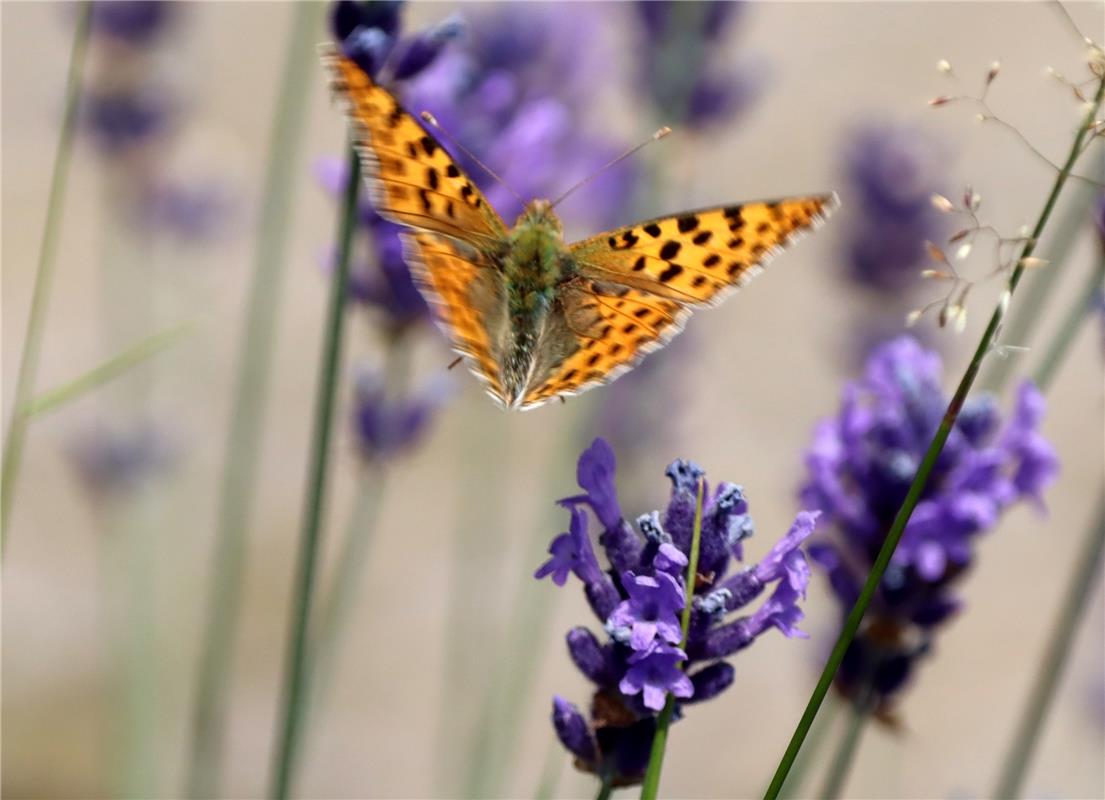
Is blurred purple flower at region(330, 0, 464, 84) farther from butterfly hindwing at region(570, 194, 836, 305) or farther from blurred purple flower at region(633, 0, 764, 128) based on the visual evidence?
blurred purple flower at region(633, 0, 764, 128)

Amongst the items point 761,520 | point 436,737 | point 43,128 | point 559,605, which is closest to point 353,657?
point 436,737

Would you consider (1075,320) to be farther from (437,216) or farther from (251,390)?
(251,390)

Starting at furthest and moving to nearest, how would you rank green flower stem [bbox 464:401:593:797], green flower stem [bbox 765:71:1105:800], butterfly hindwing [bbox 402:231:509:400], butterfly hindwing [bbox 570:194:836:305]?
green flower stem [bbox 464:401:593:797]
butterfly hindwing [bbox 402:231:509:400]
butterfly hindwing [bbox 570:194:836:305]
green flower stem [bbox 765:71:1105:800]

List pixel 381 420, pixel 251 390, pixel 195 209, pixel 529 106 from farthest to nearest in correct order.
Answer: pixel 195 209 < pixel 529 106 < pixel 381 420 < pixel 251 390

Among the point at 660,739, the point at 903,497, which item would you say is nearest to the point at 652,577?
the point at 660,739

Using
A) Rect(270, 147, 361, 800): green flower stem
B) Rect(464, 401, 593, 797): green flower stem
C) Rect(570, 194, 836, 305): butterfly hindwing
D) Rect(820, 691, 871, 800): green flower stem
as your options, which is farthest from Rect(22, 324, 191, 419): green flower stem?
Rect(464, 401, 593, 797): green flower stem

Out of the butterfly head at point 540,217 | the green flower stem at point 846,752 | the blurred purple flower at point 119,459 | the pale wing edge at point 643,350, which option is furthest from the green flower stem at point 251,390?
the green flower stem at point 846,752

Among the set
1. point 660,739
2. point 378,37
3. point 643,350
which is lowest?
point 660,739
